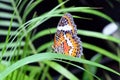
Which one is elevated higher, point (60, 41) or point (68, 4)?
point (68, 4)

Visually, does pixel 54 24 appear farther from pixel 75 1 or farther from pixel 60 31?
pixel 60 31

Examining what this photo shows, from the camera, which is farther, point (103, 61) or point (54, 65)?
point (103, 61)

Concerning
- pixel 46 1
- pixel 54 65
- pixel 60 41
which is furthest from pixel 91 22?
pixel 60 41

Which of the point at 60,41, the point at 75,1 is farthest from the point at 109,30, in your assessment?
the point at 60,41

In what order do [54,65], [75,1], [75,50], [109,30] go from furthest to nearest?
[75,1], [109,30], [54,65], [75,50]

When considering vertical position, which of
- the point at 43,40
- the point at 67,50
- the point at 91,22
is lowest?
the point at 67,50

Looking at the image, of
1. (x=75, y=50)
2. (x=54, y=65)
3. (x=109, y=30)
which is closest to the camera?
(x=75, y=50)
